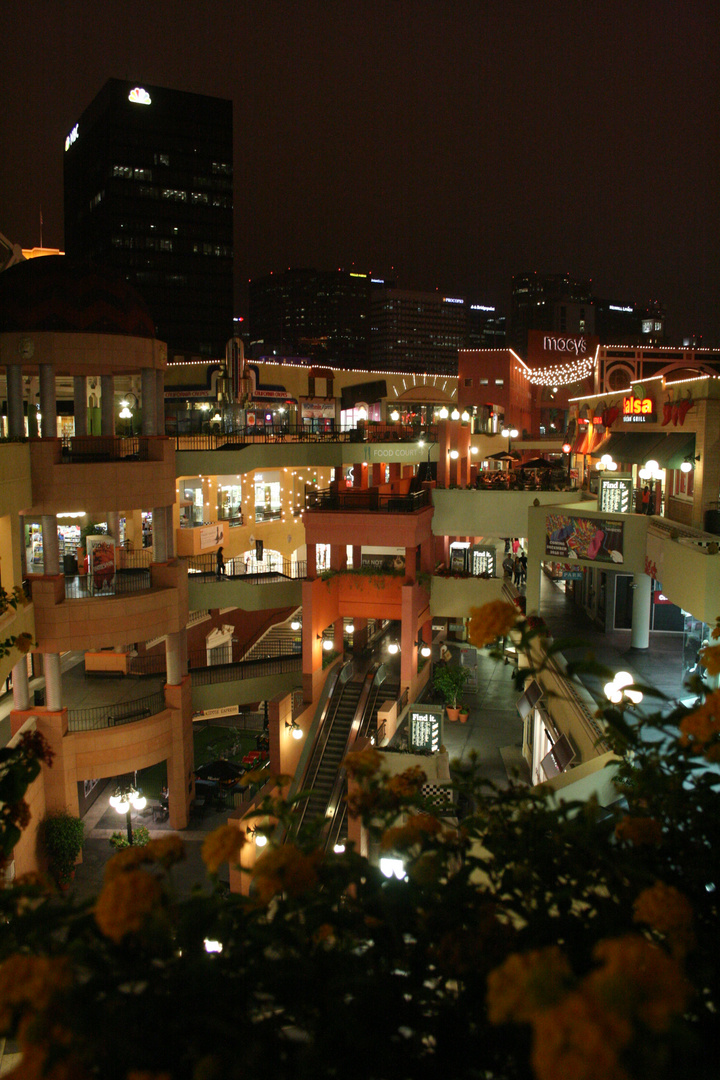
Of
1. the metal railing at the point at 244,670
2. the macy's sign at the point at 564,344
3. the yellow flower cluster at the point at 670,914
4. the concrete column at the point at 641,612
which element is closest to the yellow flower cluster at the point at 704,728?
the yellow flower cluster at the point at 670,914

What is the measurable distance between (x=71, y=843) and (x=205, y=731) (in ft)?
29.7

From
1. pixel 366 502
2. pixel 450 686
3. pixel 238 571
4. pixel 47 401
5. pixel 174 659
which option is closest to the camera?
pixel 47 401

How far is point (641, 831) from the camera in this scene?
150 inches

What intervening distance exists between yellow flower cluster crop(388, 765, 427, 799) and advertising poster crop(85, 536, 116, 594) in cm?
1637

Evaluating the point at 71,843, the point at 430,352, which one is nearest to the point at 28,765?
the point at 71,843

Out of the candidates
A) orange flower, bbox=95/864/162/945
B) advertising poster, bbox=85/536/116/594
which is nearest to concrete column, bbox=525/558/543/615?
advertising poster, bbox=85/536/116/594

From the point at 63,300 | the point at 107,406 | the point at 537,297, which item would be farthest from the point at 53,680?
the point at 537,297

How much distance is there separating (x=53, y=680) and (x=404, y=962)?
1718cm

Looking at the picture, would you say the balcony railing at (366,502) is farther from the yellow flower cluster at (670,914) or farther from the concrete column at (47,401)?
the yellow flower cluster at (670,914)

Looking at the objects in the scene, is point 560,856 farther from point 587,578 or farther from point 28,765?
point 587,578

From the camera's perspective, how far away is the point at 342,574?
24.0 meters

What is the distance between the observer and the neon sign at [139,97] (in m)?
76.7

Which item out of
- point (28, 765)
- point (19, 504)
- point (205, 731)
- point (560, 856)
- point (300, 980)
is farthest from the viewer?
point (205, 731)

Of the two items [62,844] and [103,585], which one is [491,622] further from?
[103,585]
